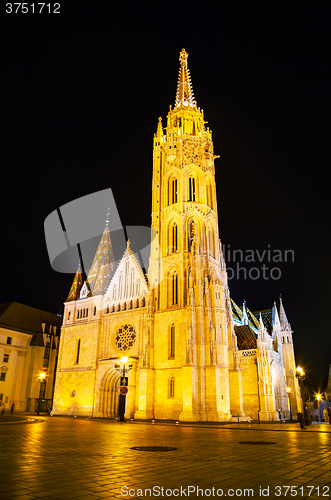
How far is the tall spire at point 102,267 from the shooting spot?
4919 centimetres

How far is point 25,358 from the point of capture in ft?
171

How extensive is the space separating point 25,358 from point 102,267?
1757cm

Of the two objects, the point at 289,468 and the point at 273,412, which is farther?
the point at 273,412

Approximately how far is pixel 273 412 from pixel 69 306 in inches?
1128

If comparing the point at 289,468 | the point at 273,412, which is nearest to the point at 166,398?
the point at 273,412

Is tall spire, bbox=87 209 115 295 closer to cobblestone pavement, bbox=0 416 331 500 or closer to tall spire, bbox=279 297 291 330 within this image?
tall spire, bbox=279 297 291 330

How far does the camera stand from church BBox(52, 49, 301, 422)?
34.5 metres

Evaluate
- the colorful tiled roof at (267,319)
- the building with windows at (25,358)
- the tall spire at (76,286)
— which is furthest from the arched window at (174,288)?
the colorful tiled roof at (267,319)

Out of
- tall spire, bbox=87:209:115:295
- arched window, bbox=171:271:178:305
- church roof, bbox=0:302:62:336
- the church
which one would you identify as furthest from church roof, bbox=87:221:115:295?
church roof, bbox=0:302:62:336

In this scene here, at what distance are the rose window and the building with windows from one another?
13.2 m

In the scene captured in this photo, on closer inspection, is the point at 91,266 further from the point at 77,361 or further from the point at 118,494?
the point at 118,494

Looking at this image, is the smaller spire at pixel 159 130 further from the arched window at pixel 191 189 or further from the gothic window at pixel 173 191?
the arched window at pixel 191 189

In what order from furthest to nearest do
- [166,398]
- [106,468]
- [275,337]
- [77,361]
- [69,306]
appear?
[275,337] < [69,306] < [77,361] < [166,398] < [106,468]

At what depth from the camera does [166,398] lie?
34938mm
